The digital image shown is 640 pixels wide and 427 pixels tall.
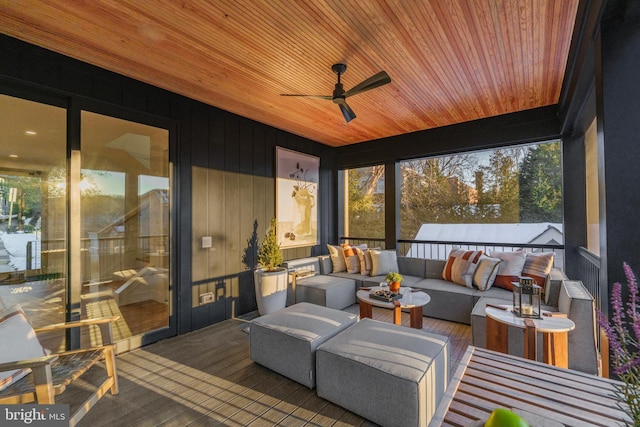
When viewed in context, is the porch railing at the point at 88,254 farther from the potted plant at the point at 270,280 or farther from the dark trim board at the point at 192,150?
the potted plant at the point at 270,280

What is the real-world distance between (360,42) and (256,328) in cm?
279

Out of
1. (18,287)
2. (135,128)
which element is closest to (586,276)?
(135,128)

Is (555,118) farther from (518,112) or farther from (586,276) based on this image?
(586,276)

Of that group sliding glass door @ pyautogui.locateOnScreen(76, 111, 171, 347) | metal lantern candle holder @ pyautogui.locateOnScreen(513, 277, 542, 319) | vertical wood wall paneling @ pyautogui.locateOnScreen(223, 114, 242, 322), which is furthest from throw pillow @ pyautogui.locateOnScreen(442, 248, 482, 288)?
sliding glass door @ pyautogui.locateOnScreen(76, 111, 171, 347)

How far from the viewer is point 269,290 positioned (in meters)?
3.91

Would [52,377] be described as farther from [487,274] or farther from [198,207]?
[487,274]

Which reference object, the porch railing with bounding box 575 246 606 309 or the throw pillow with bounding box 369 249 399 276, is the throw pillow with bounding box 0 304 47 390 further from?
the porch railing with bounding box 575 246 606 309

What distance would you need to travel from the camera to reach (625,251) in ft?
5.59

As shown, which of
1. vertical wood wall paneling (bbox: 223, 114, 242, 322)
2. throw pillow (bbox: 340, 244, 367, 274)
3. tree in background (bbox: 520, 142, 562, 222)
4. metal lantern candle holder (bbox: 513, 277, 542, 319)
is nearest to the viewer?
metal lantern candle holder (bbox: 513, 277, 542, 319)

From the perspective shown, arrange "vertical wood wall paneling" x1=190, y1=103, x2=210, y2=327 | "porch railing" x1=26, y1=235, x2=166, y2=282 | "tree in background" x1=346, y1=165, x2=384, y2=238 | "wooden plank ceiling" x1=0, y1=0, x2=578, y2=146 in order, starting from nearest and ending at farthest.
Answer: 1. "wooden plank ceiling" x1=0, y1=0, x2=578, y2=146
2. "porch railing" x1=26, y1=235, x2=166, y2=282
3. "vertical wood wall paneling" x1=190, y1=103, x2=210, y2=327
4. "tree in background" x1=346, y1=165, x2=384, y2=238

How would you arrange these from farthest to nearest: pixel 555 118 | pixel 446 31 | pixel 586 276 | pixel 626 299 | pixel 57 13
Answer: pixel 555 118 → pixel 586 276 → pixel 446 31 → pixel 57 13 → pixel 626 299

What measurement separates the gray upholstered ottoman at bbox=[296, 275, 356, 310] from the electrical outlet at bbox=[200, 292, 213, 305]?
126 cm

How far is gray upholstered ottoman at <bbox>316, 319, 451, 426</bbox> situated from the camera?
1.79m

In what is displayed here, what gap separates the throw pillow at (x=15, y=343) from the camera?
1.75 meters
